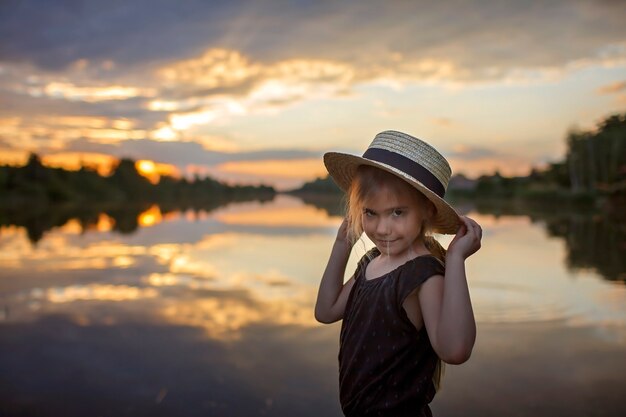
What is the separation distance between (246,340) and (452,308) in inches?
149

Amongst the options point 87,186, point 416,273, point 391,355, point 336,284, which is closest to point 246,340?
point 336,284

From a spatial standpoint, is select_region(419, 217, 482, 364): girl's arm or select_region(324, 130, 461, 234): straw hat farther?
select_region(324, 130, 461, 234): straw hat

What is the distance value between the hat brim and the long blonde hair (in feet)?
0.09

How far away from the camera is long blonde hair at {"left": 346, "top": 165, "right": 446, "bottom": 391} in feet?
5.26

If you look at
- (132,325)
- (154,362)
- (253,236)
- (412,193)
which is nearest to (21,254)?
(253,236)

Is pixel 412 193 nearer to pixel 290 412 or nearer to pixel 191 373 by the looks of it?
pixel 290 412

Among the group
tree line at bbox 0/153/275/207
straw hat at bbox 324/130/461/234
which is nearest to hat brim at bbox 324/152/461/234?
straw hat at bbox 324/130/461/234

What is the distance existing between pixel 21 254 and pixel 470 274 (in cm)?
803

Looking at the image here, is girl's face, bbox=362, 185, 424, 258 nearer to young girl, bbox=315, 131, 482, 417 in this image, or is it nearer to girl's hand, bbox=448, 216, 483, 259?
young girl, bbox=315, 131, 482, 417

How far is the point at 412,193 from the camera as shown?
1.62m

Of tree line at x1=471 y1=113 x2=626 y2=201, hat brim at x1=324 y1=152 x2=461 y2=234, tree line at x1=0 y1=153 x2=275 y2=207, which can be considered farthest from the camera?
tree line at x1=0 y1=153 x2=275 y2=207

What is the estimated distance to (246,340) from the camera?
4965 millimetres

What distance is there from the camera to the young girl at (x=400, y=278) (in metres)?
1.47

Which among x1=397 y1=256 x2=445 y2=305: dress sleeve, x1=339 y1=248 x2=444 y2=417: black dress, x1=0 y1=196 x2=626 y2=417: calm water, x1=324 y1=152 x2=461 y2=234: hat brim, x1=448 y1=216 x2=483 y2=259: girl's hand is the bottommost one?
x1=0 y1=196 x2=626 y2=417: calm water
